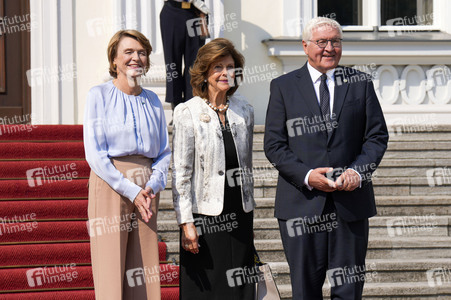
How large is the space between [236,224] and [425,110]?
5.32 m

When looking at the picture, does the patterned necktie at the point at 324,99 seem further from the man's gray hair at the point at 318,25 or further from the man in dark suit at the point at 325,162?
the man's gray hair at the point at 318,25

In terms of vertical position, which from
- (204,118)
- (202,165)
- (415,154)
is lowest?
(415,154)

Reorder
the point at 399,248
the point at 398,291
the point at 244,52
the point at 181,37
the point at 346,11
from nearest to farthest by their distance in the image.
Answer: the point at 398,291
the point at 399,248
the point at 181,37
the point at 244,52
the point at 346,11

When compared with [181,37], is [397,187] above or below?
below

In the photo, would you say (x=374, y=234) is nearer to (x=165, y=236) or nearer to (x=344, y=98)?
(x=165, y=236)

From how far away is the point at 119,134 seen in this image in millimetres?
4383

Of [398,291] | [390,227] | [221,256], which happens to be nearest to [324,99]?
[221,256]

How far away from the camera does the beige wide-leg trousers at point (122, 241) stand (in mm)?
4355

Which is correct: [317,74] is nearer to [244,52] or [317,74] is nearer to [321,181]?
[321,181]

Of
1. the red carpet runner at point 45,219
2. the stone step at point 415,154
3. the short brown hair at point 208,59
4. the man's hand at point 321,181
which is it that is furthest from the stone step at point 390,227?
the man's hand at point 321,181

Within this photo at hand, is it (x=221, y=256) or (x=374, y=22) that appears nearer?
(x=221, y=256)

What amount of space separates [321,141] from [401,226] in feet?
8.74

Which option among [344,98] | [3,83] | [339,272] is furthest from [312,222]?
[3,83]

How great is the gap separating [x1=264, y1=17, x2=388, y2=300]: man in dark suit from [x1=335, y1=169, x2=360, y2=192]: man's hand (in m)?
0.03
